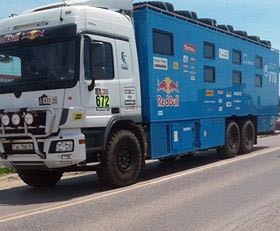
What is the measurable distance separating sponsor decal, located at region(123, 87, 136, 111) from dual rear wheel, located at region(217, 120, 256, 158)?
521 cm

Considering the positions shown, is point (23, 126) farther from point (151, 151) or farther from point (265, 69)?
point (265, 69)

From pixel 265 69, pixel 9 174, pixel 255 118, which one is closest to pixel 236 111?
pixel 255 118

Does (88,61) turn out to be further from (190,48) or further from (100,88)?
(190,48)

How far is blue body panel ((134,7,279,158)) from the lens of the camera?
11570mm

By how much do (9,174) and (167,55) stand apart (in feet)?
18.2

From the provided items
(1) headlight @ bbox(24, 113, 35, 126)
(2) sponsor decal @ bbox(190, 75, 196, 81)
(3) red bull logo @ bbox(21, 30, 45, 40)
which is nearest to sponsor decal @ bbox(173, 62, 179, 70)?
(2) sponsor decal @ bbox(190, 75, 196, 81)

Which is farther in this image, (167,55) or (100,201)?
(167,55)

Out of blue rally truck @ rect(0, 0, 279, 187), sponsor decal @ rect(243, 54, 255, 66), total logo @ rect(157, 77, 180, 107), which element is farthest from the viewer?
sponsor decal @ rect(243, 54, 255, 66)

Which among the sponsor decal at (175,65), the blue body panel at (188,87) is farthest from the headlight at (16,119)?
the sponsor decal at (175,65)

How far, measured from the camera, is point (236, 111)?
16.2 meters

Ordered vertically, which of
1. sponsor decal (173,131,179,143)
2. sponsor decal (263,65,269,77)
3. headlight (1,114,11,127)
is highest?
sponsor decal (263,65,269,77)

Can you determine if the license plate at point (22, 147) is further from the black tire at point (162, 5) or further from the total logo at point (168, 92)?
the black tire at point (162, 5)

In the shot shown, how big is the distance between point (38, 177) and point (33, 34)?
3157 mm

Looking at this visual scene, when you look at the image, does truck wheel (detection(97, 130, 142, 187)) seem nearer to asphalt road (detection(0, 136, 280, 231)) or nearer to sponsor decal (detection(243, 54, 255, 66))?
asphalt road (detection(0, 136, 280, 231))
